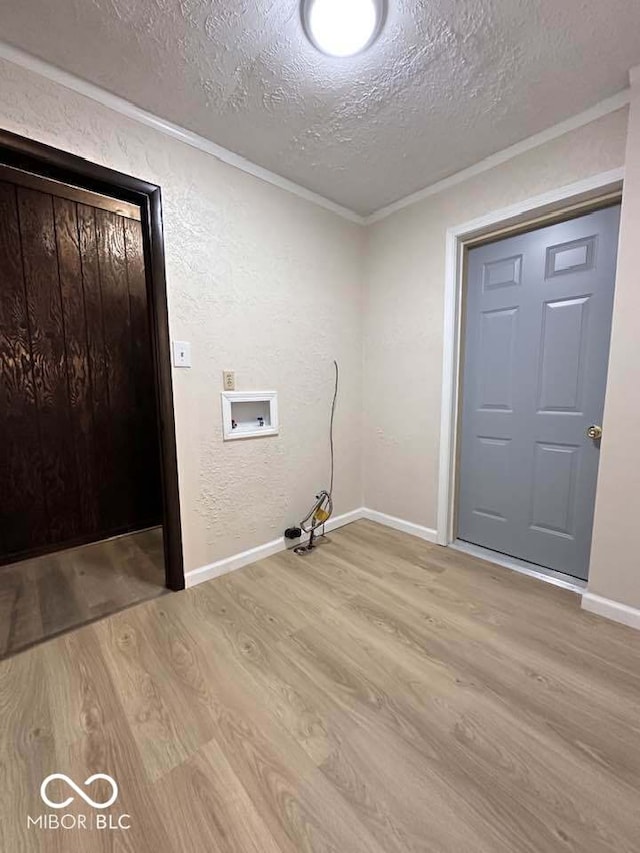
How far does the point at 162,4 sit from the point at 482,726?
2.65 m

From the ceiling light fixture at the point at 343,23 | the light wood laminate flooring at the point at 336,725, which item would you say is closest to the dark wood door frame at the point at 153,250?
the light wood laminate flooring at the point at 336,725

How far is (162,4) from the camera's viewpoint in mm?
1158

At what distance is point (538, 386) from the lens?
2023 mm

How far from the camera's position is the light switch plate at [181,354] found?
1811mm

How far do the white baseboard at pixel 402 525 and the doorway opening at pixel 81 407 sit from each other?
5.17 ft

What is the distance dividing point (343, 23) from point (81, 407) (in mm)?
2574

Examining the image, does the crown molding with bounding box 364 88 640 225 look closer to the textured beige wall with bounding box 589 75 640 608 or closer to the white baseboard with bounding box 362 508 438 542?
the textured beige wall with bounding box 589 75 640 608

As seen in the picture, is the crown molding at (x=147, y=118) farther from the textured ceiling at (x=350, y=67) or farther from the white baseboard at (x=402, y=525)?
the white baseboard at (x=402, y=525)

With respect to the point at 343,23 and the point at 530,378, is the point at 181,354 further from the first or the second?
the point at 530,378

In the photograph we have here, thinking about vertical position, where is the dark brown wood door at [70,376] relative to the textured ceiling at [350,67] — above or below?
below

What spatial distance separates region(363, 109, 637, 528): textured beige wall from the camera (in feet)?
6.67

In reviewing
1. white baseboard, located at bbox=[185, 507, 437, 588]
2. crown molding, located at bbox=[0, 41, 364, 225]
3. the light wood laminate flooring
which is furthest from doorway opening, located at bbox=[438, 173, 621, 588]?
crown molding, located at bbox=[0, 41, 364, 225]

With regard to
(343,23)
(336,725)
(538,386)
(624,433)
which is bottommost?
(336,725)

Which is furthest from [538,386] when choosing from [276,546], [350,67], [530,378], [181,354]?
[181,354]
